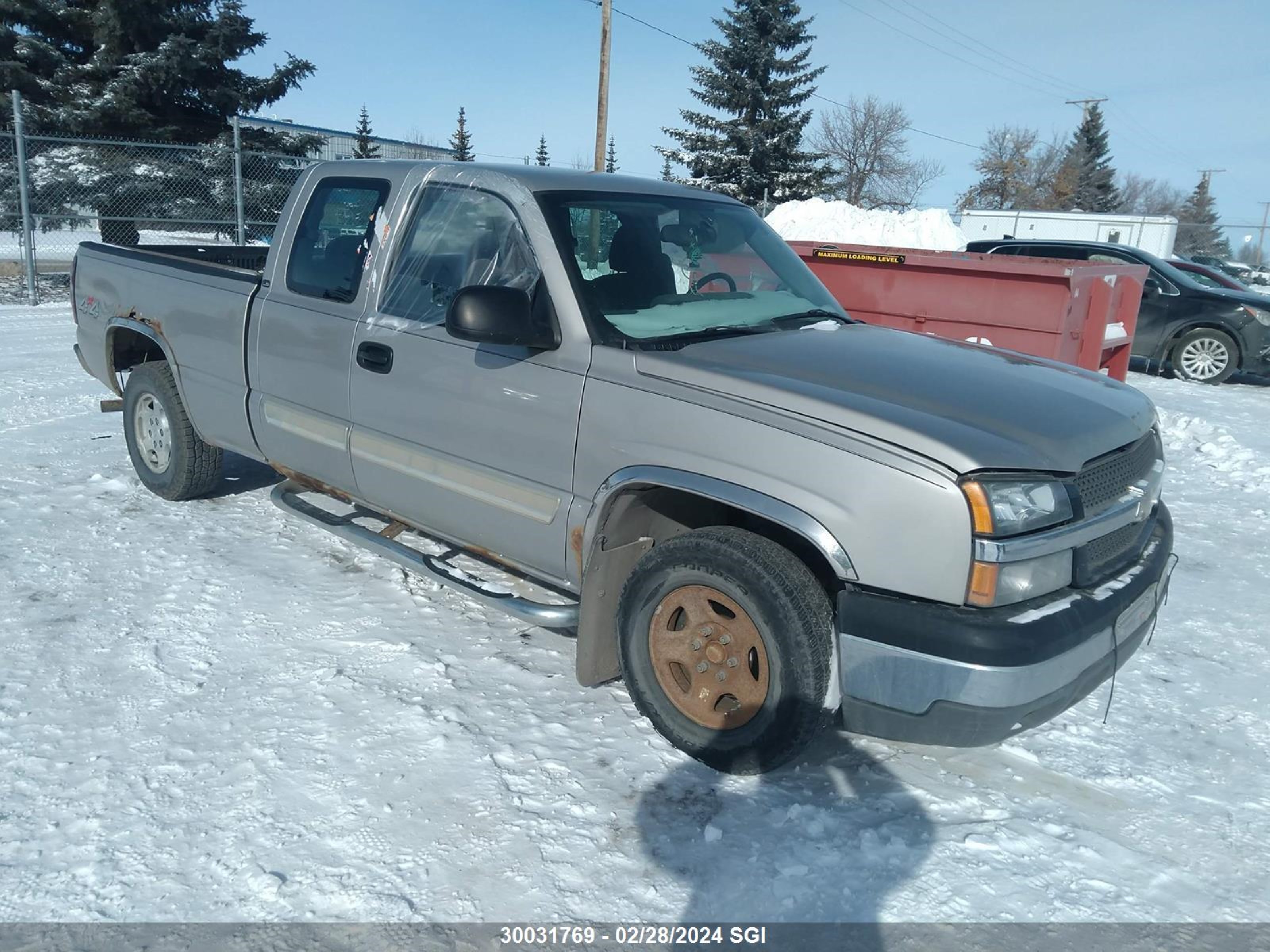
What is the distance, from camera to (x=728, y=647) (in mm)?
3264

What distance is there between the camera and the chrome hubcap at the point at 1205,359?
494 inches

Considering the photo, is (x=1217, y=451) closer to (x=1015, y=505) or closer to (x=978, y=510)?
(x=1015, y=505)

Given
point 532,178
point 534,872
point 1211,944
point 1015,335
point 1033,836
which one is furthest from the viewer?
point 1015,335

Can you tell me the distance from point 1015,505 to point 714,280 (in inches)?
69.5

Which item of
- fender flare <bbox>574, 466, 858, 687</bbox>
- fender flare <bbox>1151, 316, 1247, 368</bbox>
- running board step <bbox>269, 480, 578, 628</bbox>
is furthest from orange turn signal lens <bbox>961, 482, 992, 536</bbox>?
fender flare <bbox>1151, 316, 1247, 368</bbox>

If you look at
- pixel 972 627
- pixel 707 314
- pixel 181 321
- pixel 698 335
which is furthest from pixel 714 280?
pixel 181 321

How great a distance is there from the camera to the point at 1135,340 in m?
13.0

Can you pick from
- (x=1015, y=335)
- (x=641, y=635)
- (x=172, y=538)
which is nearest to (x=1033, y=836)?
(x=641, y=635)

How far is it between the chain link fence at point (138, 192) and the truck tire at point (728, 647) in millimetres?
14339

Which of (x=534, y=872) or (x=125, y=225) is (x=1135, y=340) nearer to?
(x=534, y=872)

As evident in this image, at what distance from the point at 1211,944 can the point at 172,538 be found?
487 cm

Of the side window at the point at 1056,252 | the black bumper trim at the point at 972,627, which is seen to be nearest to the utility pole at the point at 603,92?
the side window at the point at 1056,252

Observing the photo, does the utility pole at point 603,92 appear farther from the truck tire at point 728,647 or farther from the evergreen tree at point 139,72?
the truck tire at point 728,647

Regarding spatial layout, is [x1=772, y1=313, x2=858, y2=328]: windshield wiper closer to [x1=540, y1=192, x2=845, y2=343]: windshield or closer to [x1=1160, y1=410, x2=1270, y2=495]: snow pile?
[x1=540, y1=192, x2=845, y2=343]: windshield
